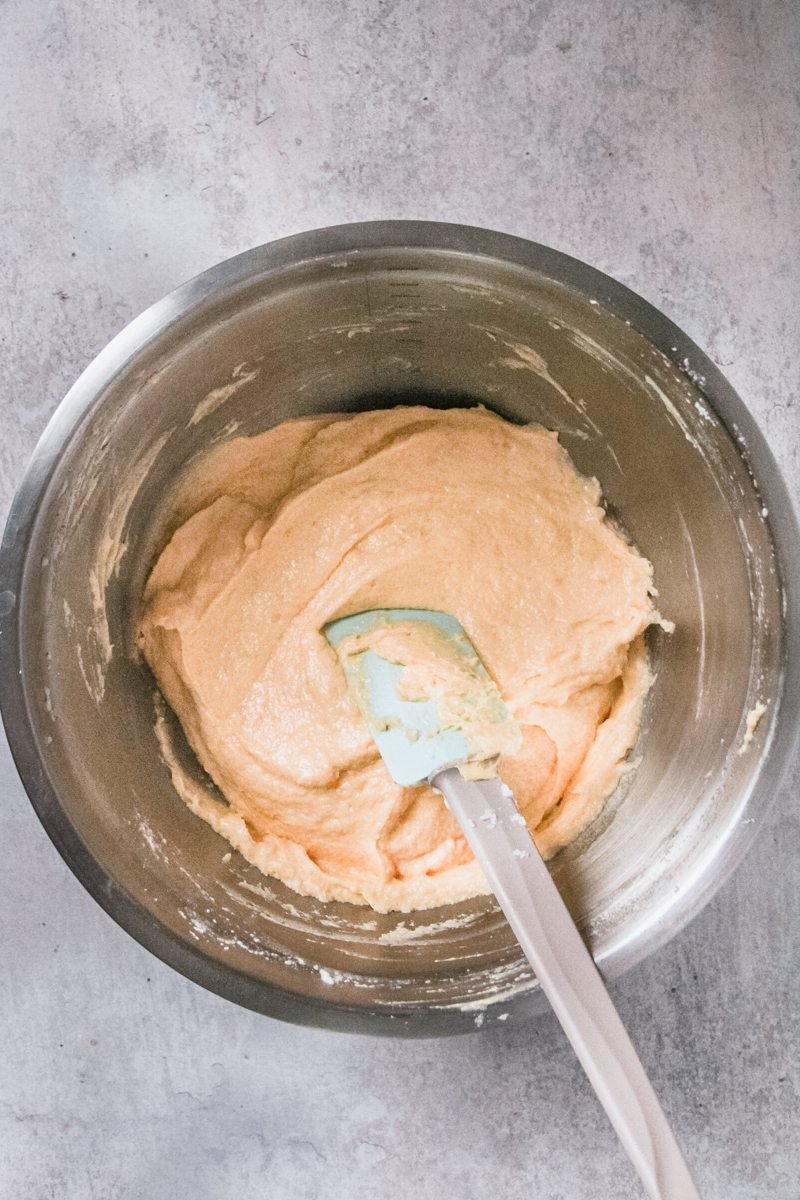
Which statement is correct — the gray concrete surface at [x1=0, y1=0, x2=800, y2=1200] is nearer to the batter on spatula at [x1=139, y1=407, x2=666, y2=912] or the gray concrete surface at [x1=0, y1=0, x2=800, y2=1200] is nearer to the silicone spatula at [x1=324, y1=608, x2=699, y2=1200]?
the batter on spatula at [x1=139, y1=407, x2=666, y2=912]

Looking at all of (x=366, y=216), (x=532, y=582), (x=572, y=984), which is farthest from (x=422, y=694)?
(x=366, y=216)

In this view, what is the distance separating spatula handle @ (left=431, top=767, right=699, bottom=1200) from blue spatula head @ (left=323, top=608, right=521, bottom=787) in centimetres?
7

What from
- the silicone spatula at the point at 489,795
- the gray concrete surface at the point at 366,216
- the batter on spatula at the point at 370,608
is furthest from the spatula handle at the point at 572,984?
the gray concrete surface at the point at 366,216

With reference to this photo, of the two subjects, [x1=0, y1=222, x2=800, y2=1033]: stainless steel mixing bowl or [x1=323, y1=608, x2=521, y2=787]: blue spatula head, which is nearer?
[x1=0, y1=222, x2=800, y2=1033]: stainless steel mixing bowl

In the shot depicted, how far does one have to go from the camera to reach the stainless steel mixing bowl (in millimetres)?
1437

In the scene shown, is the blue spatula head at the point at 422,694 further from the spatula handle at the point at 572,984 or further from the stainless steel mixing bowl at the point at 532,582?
the stainless steel mixing bowl at the point at 532,582

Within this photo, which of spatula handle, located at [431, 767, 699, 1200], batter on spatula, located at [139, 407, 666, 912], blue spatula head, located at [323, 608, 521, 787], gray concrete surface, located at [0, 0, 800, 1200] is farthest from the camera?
gray concrete surface, located at [0, 0, 800, 1200]

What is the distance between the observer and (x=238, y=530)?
5.94 ft

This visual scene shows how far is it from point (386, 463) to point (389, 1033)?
99 centimetres

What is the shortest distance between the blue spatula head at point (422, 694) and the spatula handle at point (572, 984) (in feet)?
0.23

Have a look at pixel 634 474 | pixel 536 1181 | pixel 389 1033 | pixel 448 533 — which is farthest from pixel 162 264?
pixel 536 1181

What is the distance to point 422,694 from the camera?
5.60 feet

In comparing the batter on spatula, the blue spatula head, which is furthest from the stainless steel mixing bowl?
the blue spatula head

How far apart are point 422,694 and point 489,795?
0.21m
